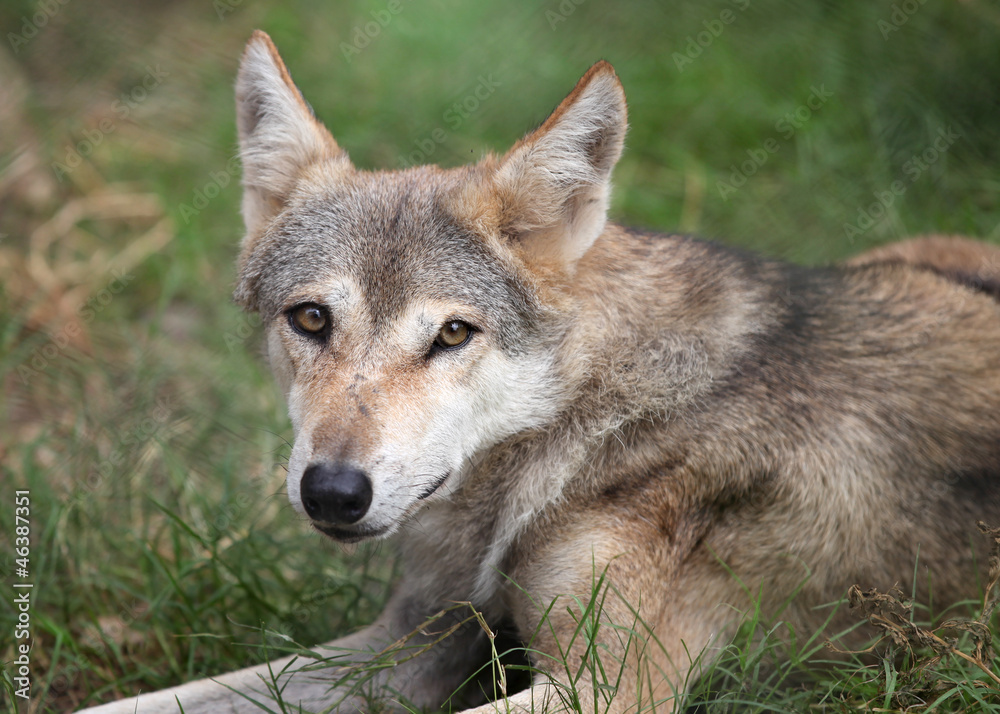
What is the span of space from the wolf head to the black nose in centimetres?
4

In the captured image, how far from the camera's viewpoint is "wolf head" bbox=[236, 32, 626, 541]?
3.40 meters

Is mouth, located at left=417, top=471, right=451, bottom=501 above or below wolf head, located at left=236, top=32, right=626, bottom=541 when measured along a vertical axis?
below

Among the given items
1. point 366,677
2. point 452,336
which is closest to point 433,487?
point 452,336

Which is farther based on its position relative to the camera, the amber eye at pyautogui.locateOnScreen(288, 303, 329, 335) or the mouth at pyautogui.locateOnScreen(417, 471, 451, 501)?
the amber eye at pyautogui.locateOnScreen(288, 303, 329, 335)

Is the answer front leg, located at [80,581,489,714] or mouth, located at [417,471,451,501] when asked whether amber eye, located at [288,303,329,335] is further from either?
front leg, located at [80,581,489,714]

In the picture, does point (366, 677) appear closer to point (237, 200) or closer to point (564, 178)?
point (564, 178)

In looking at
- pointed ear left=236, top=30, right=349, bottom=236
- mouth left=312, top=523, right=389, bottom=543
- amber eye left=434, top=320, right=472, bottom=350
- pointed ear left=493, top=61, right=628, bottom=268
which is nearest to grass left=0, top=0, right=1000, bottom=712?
pointed ear left=236, top=30, right=349, bottom=236

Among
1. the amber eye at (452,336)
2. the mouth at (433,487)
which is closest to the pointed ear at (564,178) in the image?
the amber eye at (452,336)

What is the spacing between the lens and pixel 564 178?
3828mm

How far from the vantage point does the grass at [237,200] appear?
15.4 feet

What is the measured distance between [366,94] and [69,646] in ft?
20.4

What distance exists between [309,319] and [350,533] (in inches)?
37.8

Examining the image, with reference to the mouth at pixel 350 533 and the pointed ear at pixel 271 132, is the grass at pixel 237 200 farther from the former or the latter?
the mouth at pixel 350 533

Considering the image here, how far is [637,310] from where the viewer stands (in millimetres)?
3936
